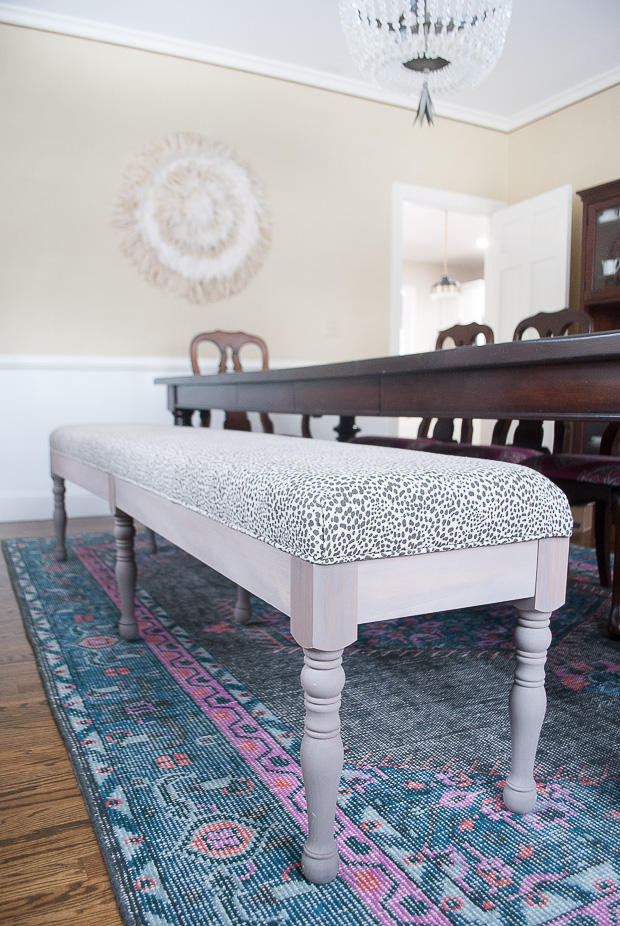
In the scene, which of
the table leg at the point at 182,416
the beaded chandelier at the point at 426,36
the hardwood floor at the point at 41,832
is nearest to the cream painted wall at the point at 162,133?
the table leg at the point at 182,416

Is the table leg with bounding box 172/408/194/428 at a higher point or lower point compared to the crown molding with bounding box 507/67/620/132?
lower

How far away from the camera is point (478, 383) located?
52.0 inches

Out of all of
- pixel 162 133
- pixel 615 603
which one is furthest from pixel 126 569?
pixel 162 133

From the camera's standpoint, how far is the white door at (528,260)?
13.7ft

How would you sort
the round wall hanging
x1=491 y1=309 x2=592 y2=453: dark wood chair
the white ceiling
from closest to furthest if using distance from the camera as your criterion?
x1=491 y1=309 x2=592 y2=453: dark wood chair, the white ceiling, the round wall hanging

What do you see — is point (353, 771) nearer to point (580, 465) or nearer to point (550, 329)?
point (580, 465)

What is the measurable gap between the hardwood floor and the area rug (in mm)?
23

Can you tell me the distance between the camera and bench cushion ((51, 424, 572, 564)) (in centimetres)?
75

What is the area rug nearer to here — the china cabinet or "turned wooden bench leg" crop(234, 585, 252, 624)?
"turned wooden bench leg" crop(234, 585, 252, 624)

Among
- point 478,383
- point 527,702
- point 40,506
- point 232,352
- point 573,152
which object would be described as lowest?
point 40,506

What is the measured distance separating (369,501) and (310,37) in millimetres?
3758

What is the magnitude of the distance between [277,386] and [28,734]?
1232mm

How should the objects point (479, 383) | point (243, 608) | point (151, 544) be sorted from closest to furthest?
point (479, 383), point (243, 608), point (151, 544)

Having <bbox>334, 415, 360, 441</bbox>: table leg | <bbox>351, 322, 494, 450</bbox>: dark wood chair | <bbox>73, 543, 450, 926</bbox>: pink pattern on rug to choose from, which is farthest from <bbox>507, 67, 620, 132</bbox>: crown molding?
<bbox>73, 543, 450, 926</bbox>: pink pattern on rug
